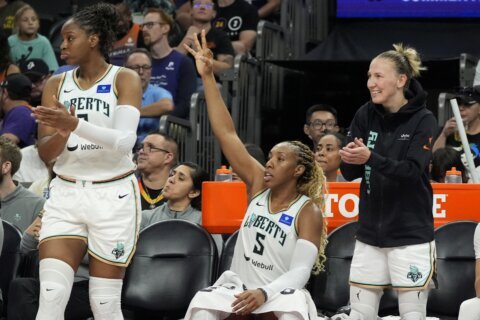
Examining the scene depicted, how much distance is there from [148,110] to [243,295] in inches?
174

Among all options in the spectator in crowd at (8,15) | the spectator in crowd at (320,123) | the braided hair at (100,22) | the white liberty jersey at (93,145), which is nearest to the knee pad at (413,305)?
the white liberty jersey at (93,145)

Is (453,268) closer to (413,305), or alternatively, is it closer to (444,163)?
(413,305)

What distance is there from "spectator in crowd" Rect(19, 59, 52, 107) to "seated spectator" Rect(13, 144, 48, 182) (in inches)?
47.8

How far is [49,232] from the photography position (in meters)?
5.57

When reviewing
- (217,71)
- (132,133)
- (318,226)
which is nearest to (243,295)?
(318,226)

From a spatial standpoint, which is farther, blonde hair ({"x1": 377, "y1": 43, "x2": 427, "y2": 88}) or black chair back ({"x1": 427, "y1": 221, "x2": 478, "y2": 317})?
black chair back ({"x1": 427, "y1": 221, "x2": 478, "y2": 317})

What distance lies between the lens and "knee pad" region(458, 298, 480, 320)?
575cm

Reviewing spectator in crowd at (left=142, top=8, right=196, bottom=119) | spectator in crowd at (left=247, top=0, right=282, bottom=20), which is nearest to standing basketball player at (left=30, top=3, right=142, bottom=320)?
spectator in crowd at (left=142, top=8, right=196, bottom=119)

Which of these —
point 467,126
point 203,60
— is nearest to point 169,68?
point 467,126

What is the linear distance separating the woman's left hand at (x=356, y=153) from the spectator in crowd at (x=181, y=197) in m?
2.33

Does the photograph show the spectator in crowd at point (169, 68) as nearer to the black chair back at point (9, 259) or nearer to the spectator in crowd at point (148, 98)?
the spectator in crowd at point (148, 98)

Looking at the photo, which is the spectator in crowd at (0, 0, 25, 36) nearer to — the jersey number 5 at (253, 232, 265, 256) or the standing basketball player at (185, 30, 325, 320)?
the standing basketball player at (185, 30, 325, 320)

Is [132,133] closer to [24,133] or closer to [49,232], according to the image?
[49,232]

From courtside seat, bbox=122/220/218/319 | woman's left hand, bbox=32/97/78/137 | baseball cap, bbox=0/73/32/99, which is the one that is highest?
baseball cap, bbox=0/73/32/99
